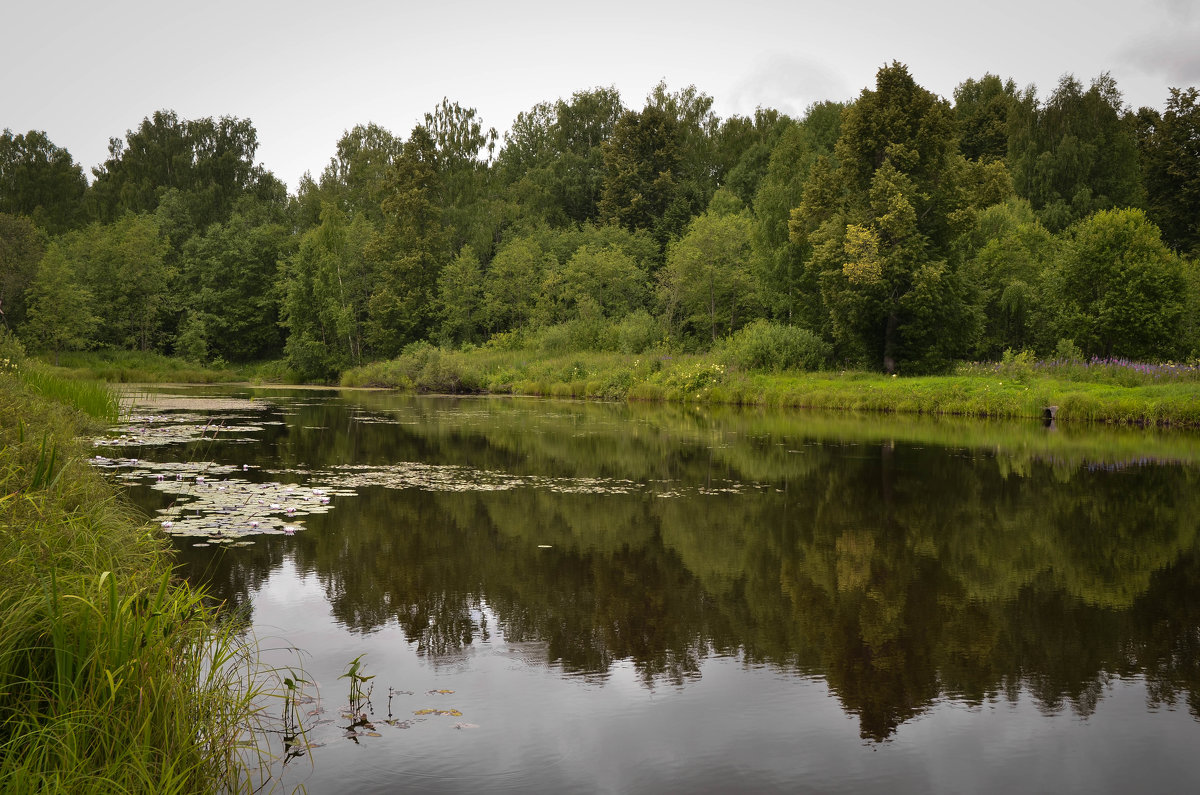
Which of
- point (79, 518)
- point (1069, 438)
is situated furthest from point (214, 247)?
point (79, 518)

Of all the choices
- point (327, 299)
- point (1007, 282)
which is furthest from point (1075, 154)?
point (327, 299)

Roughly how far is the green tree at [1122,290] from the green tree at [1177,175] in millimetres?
23601

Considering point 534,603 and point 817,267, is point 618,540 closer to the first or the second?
point 534,603

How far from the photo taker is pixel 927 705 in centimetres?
516

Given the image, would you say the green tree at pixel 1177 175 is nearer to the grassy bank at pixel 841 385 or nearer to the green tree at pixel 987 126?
the green tree at pixel 987 126

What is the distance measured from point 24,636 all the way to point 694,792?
10.3ft

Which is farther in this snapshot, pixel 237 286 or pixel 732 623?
pixel 237 286

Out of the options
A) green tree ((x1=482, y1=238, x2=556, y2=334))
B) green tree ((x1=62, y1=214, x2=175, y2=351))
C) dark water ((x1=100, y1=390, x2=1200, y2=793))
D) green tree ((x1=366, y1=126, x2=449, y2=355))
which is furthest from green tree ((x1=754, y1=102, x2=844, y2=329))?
green tree ((x1=62, y1=214, x2=175, y2=351))

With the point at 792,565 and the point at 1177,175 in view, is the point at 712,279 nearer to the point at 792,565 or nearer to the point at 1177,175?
the point at 1177,175

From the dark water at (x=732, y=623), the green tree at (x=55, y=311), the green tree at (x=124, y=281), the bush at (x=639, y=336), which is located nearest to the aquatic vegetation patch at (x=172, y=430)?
the dark water at (x=732, y=623)

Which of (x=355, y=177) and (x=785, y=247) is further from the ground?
(x=355, y=177)

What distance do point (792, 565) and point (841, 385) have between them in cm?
2524

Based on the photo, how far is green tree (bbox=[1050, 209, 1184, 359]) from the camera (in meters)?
32.4

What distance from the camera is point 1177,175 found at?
5228 centimetres
